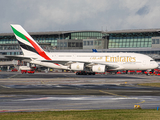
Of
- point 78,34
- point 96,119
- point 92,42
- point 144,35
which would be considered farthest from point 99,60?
point 78,34

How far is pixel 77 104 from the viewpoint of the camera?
19.4 m

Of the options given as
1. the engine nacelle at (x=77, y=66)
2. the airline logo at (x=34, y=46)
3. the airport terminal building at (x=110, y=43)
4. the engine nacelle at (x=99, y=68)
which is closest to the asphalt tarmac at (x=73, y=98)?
the engine nacelle at (x=99, y=68)

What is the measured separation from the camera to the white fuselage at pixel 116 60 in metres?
59.0

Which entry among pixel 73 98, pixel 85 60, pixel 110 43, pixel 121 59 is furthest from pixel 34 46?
pixel 110 43

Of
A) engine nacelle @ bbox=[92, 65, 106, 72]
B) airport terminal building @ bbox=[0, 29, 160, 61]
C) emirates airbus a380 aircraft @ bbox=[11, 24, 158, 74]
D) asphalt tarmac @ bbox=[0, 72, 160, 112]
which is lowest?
asphalt tarmac @ bbox=[0, 72, 160, 112]

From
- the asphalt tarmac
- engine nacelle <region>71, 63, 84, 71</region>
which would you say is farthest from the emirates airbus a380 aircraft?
the asphalt tarmac

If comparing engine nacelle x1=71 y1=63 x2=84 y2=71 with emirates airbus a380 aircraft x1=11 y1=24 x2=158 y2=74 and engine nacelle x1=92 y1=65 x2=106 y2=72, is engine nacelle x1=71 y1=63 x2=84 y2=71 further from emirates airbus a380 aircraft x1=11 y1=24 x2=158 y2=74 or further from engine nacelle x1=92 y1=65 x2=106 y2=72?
engine nacelle x1=92 y1=65 x2=106 y2=72

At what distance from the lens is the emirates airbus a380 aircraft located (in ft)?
194

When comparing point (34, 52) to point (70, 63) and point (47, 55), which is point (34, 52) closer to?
point (47, 55)

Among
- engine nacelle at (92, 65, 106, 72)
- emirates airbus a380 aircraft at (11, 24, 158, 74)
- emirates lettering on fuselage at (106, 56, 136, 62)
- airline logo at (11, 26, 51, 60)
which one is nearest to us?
engine nacelle at (92, 65, 106, 72)

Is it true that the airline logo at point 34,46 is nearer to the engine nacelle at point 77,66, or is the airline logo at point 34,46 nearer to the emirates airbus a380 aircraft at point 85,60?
the emirates airbus a380 aircraft at point 85,60

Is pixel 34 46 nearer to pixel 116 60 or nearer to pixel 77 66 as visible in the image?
pixel 77 66

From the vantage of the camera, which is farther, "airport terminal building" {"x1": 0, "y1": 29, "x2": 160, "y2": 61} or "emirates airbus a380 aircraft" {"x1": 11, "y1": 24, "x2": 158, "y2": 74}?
"airport terminal building" {"x1": 0, "y1": 29, "x2": 160, "y2": 61}

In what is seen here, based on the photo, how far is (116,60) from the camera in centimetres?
5994
